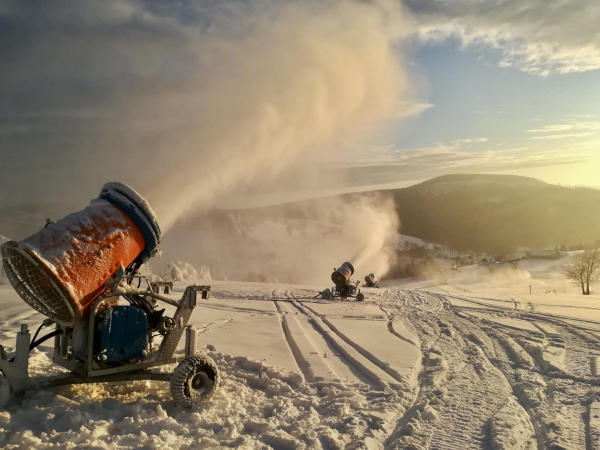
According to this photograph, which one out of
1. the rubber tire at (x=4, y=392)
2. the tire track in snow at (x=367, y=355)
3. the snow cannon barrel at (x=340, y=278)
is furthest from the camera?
the snow cannon barrel at (x=340, y=278)

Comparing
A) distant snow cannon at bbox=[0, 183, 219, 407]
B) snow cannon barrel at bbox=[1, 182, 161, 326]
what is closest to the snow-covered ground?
distant snow cannon at bbox=[0, 183, 219, 407]

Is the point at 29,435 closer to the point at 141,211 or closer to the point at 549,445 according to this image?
the point at 141,211

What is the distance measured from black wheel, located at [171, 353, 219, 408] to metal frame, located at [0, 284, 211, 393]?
15.7 inches

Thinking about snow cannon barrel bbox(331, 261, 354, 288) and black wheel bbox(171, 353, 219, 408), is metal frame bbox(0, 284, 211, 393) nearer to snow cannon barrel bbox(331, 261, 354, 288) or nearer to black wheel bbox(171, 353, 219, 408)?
black wheel bbox(171, 353, 219, 408)

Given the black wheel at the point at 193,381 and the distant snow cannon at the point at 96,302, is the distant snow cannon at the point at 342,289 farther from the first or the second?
the distant snow cannon at the point at 96,302

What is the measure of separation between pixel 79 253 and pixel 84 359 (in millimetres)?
1595

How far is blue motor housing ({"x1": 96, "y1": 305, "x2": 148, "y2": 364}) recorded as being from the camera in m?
5.81

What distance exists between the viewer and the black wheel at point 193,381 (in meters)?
5.84

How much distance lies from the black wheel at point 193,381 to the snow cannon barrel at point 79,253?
1666 mm

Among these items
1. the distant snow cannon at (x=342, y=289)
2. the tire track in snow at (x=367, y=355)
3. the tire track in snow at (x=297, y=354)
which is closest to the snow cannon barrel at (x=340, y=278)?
the distant snow cannon at (x=342, y=289)

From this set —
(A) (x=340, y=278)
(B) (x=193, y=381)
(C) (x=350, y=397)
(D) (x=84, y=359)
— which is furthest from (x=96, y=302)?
(A) (x=340, y=278)

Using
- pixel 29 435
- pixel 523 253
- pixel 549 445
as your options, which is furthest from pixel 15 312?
pixel 523 253

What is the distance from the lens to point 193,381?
243 inches

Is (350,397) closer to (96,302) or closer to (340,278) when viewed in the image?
(96,302)
